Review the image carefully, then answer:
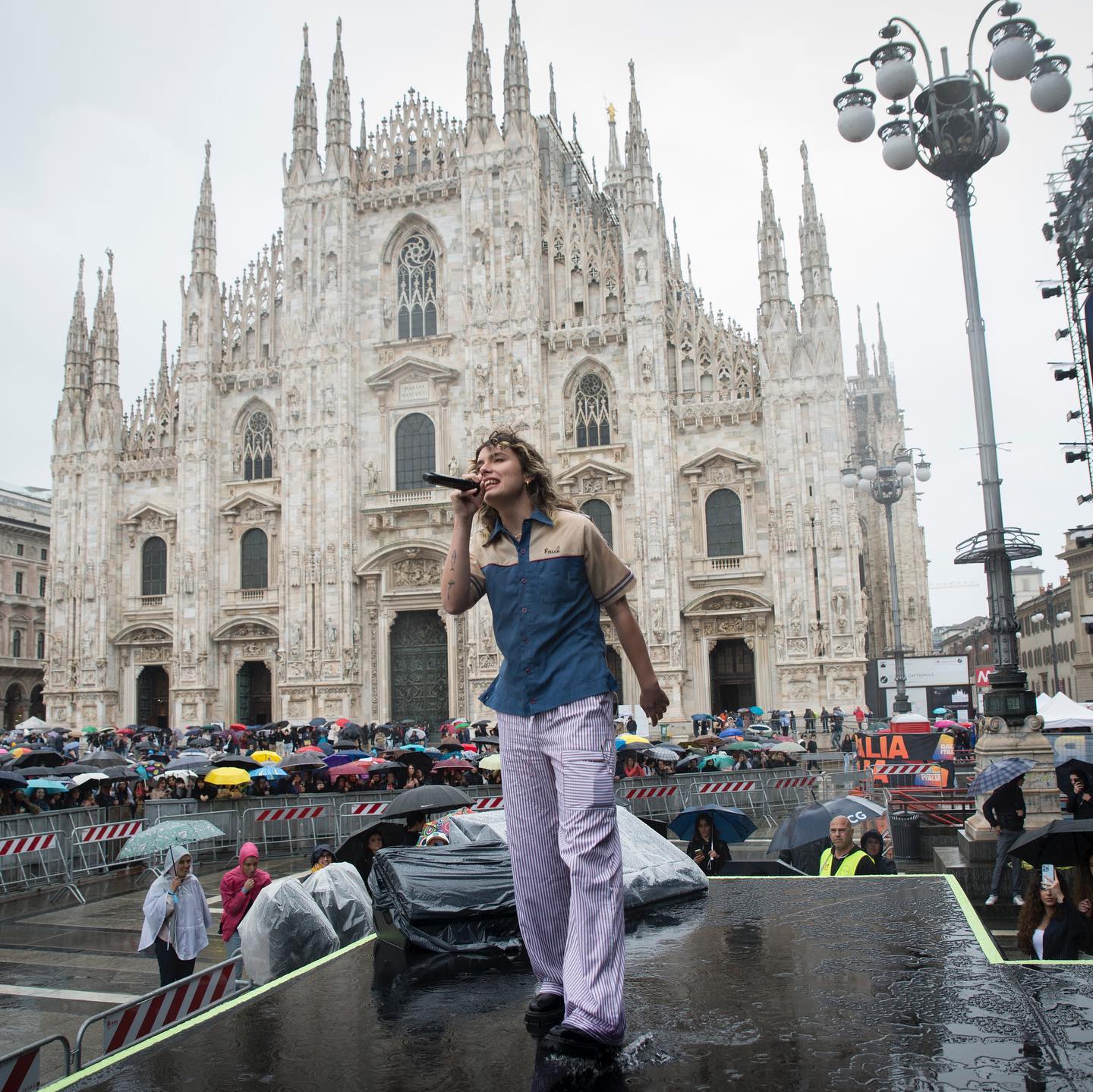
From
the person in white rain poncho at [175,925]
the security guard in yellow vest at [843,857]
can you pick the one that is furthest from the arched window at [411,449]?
the security guard in yellow vest at [843,857]

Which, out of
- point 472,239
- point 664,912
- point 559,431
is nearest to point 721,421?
point 559,431

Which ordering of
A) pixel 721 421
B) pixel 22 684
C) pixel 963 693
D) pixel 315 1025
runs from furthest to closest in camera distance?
pixel 22 684
pixel 721 421
pixel 963 693
pixel 315 1025

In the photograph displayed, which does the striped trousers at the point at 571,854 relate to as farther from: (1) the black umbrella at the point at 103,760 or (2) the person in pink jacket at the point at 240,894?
(1) the black umbrella at the point at 103,760

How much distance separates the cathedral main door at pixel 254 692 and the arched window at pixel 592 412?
41.8 ft

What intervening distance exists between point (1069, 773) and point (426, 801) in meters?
5.78

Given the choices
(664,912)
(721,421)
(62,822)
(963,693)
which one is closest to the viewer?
(664,912)

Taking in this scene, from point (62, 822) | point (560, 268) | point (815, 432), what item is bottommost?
point (62, 822)

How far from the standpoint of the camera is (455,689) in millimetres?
31422

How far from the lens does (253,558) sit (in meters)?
34.0

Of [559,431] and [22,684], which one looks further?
[22,684]

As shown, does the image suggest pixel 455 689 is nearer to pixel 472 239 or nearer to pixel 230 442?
pixel 230 442

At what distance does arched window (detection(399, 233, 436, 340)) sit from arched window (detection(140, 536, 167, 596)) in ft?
35.4

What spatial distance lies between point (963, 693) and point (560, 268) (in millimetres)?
17027

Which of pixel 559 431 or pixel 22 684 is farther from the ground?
pixel 559 431
